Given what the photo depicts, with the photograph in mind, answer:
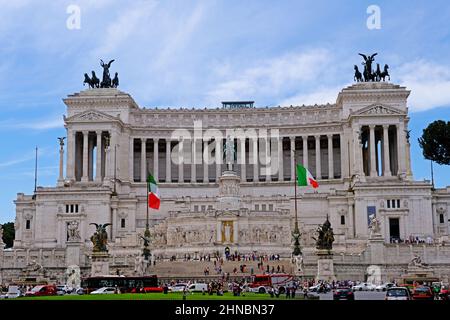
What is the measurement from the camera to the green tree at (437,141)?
7069 centimetres

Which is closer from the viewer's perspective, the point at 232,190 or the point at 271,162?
the point at 232,190

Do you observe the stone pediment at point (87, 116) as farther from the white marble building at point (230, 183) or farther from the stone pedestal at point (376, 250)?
the stone pedestal at point (376, 250)

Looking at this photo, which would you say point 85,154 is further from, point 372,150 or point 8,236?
point 372,150

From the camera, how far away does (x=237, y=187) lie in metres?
96.1

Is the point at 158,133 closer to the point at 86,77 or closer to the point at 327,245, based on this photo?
the point at 86,77

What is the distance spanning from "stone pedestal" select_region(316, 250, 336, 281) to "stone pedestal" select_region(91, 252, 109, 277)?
19.3m

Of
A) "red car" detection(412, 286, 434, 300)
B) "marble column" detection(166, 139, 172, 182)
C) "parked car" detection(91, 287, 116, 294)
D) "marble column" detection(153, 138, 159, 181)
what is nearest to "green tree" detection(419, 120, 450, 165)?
"red car" detection(412, 286, 434, 300)

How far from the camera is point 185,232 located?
88750mm

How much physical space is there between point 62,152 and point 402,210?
49426 mm

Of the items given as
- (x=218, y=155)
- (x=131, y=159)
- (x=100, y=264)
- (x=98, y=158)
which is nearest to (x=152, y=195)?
(x=100, y=264)

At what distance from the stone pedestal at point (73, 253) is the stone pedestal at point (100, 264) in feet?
28.3

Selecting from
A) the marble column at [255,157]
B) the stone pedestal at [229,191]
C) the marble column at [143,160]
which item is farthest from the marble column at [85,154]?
the marble column at [255,157]

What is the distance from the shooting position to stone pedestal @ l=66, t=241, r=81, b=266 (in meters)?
75.4
